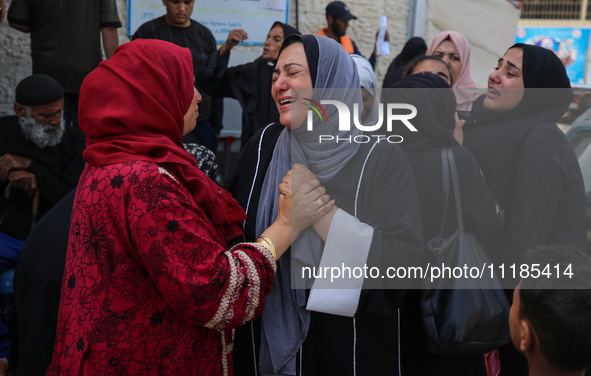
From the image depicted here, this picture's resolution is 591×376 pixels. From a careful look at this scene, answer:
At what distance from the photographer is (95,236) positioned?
66.9 inches

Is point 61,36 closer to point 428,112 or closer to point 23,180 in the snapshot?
point 23,180

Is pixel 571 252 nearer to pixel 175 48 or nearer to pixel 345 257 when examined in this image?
pixel 345 257

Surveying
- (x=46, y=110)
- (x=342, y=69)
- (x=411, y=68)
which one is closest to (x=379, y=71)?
(x=411, y=68)

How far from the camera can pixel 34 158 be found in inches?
145

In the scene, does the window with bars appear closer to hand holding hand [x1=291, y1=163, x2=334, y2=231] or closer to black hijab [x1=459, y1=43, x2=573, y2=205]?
black hijab [x1=459, y1=43, x2=573, y2=205]

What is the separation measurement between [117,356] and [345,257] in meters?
0.77

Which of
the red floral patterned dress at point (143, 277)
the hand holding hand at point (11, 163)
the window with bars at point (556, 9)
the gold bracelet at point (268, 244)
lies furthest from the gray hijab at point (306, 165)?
the window with bars at point (556, 9)

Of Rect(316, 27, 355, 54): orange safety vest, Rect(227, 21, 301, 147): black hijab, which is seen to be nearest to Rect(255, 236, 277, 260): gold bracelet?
Rect(227, 21, 301, 147): black hijab

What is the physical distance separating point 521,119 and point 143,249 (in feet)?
5.76

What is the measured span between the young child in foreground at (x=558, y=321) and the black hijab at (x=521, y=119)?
81 cm

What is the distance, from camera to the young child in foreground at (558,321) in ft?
5.34

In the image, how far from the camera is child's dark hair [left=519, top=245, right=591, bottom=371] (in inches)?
64.1

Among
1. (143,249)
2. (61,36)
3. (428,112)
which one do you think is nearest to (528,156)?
(428,112)

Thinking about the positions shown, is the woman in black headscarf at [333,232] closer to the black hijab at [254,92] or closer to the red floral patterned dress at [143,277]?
the red floral patterned dress at [143,277]
